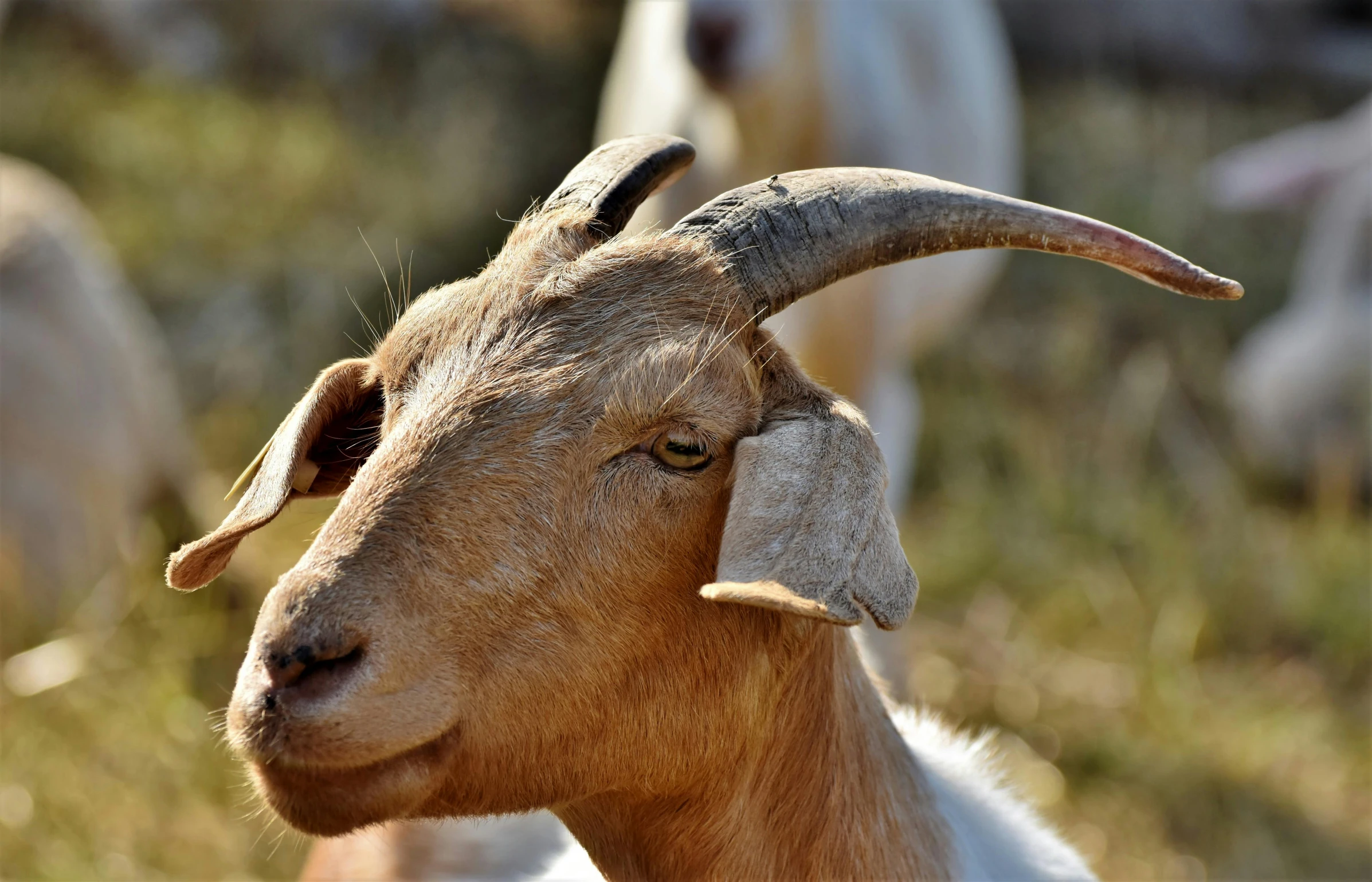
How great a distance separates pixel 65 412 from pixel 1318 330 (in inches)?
232

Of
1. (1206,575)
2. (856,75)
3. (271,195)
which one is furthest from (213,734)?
(271,195)

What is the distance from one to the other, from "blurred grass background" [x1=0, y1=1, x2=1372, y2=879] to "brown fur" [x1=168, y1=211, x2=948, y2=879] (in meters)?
0.94

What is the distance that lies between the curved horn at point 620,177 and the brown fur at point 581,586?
0.08 metres

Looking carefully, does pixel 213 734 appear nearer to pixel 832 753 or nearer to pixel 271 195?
pixel 832 753

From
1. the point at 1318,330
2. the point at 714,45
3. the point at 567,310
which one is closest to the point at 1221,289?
the point at 567,310

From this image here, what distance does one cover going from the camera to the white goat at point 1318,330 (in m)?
6.61

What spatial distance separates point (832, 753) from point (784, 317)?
86.2 inches

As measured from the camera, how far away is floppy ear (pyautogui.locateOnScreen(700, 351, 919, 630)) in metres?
1.70

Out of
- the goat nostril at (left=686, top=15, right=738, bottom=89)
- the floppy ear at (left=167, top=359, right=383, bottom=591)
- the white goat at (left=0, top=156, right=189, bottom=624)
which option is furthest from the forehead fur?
the white goat at (left=0, top=156, right=189, bottom=624)

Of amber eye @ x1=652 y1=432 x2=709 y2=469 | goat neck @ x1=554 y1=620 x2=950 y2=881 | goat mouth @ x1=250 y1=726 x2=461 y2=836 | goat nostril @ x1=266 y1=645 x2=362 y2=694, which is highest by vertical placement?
amber eye @ x1=652 y1=432 x2=709 y2=469

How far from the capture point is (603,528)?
1.95 meters

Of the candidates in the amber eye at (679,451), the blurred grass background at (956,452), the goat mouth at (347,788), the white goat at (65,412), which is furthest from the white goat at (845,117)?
the goat mouth at (347,788)

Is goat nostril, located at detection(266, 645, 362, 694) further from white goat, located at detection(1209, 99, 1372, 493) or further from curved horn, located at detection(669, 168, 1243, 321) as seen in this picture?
white goat, located at detection(1209, 99, 1372, 493)

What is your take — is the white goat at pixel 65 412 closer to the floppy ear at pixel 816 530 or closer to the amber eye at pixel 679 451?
the amber eye at pixel 679 451
